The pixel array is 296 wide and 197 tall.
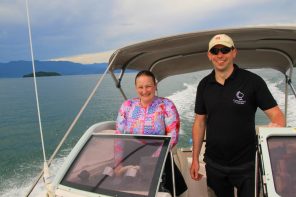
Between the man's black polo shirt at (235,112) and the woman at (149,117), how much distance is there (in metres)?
0.43

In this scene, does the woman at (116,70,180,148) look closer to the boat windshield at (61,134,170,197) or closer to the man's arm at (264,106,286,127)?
the boat windshield at (61,134,170,197)

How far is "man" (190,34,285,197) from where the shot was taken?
2.36m

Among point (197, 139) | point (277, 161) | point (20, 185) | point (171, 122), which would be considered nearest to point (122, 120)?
point (171, 122)

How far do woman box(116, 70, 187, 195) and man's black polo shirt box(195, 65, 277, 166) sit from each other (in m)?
0.43

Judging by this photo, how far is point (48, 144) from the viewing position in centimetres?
1235

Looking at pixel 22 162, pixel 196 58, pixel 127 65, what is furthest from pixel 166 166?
pixel 22 162

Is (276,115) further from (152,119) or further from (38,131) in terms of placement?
(38,131)

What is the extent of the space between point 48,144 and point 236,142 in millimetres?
10795

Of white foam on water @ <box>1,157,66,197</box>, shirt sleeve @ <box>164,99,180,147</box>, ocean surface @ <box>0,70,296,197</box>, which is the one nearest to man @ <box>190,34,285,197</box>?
shirt sleeve @ <box>164,99,180,147</box>

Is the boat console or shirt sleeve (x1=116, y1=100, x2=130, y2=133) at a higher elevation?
shirt sleeve (x1=116, y1=100, x2=130, y2=133)

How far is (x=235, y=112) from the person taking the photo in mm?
2385

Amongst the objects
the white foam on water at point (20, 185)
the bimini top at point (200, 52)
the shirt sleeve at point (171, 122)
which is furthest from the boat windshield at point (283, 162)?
the white foam on water at point (20, 185)

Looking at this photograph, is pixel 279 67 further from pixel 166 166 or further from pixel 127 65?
pixel 166 166

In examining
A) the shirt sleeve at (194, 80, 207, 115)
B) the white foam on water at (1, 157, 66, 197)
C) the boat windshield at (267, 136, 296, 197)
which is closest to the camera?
the boat windshield at (267, 136, 296, 197)
